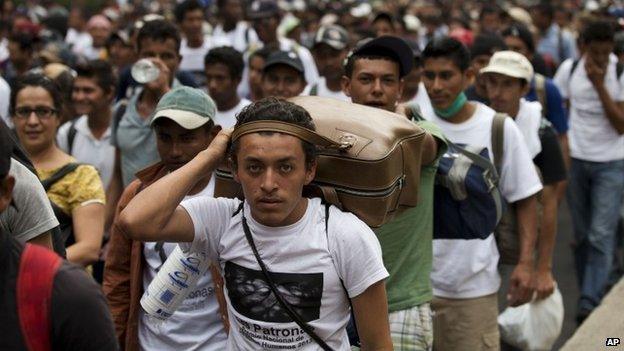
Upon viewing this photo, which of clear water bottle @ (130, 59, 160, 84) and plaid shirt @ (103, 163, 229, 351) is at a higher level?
→ clear water bottle @ (130, 59, 160, 84)

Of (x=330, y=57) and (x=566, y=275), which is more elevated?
(x=330, y=57)

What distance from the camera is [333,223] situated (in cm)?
351

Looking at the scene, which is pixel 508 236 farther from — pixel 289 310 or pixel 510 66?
pixel 289 310

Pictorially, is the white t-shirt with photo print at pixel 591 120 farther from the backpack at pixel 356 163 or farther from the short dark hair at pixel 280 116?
the short dark hair at pixel 280 116

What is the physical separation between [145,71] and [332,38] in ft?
9.88

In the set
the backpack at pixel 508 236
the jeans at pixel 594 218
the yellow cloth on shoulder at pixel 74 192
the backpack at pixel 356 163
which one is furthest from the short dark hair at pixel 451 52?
the jeans at pixel 594 218

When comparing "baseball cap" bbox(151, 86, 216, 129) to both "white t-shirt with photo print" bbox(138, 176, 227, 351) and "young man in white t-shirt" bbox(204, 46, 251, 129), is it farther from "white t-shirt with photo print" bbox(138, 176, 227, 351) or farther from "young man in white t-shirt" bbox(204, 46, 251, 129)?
"young man in white t-shirt" bbox(204, 46, 251, 129)

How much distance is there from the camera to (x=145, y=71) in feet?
21.0

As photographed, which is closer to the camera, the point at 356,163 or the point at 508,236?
the point at 356,163

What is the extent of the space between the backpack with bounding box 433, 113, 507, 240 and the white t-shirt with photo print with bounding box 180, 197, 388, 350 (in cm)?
132

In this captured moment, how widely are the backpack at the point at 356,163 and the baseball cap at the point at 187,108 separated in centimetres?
84

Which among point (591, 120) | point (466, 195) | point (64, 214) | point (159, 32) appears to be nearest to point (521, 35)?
point (591, 120)

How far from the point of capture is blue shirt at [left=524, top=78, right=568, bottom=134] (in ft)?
25.2

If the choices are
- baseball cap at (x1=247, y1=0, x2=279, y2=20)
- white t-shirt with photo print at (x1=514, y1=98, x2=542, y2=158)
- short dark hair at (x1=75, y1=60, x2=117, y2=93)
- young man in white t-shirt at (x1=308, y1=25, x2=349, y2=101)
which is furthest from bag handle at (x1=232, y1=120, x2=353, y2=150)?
baseball cap at (x1=247, y1=0, x2=279, y2=20)
